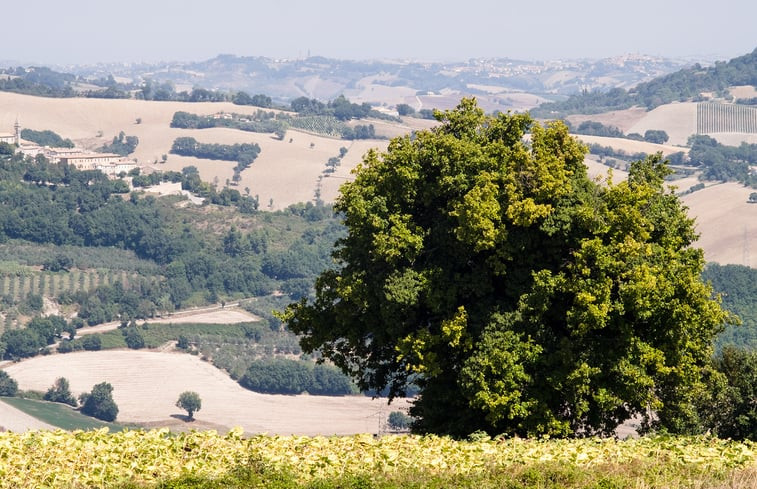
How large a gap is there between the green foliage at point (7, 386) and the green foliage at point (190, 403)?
22.2 m

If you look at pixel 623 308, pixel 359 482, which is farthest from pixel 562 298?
pixel 359 482

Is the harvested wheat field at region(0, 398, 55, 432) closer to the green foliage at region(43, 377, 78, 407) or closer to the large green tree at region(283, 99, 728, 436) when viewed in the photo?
the green foliage at region(43, 377, 78, 407)

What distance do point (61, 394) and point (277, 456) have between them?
127 metres

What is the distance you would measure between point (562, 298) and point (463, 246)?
3.17m

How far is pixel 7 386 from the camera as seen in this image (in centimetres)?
14262

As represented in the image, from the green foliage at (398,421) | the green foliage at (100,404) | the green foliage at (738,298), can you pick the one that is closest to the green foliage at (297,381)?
the green foliage at (100,404)

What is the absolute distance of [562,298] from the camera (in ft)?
93.5

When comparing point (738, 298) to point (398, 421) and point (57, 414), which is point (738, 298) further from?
point (57, 414)

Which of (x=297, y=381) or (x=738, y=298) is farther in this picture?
(x=738, y=298)

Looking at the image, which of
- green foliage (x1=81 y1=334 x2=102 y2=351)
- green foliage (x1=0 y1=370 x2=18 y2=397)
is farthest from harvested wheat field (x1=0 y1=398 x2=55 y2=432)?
green foliage (x1=81 y1=334 x2=102 y2=351)

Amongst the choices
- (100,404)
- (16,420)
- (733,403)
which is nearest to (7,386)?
(100,404)

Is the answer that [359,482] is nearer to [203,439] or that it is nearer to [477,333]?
[203,439]

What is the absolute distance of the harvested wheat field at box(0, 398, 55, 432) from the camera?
117 meters

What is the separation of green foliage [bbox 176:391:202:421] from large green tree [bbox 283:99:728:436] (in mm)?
106692
